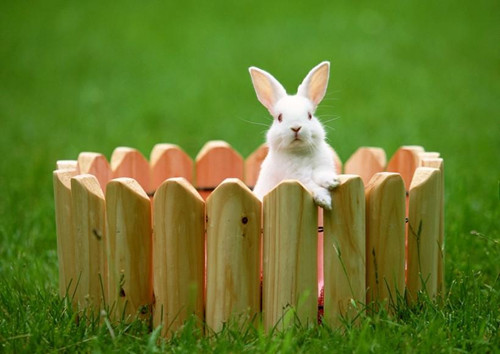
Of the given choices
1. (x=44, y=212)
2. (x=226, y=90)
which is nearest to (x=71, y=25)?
(x=226, y=90)

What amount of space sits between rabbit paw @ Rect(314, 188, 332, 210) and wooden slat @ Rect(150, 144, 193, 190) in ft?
4.55

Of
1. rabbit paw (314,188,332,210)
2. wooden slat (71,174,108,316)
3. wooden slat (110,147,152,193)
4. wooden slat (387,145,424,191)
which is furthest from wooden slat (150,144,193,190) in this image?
rabbit paw (314,188,332,210)

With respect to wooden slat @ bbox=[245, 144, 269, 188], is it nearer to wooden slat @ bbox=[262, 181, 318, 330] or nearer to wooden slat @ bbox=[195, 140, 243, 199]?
wooden slat @ bbox=[195, 140, 243, 199]

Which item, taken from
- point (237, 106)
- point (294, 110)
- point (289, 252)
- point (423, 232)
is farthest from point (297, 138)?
point (237, 106)

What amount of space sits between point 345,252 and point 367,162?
1.15 meters

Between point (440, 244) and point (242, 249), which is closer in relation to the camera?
point (242, 249)

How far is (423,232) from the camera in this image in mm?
2887

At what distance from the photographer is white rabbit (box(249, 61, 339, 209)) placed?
2.85 m

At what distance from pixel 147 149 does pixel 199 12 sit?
616cm

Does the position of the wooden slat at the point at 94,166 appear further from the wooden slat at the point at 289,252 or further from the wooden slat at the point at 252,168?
the wooden slat at the point at 289,252

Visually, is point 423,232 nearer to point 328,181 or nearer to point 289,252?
point 328,181

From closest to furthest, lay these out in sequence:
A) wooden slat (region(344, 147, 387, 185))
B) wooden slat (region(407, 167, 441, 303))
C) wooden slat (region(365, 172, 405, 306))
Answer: wooden slat (region(365, 172, 405, 306))
wooden slat (region(407, 167, 441, 303))
wooden slat (region(344, 147, 387, 185))

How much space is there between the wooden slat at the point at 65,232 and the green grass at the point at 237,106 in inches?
4.4

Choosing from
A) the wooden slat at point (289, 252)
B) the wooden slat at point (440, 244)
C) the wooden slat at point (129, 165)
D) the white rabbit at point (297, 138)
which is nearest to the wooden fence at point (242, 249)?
the wooden slat at point (289, 252)
